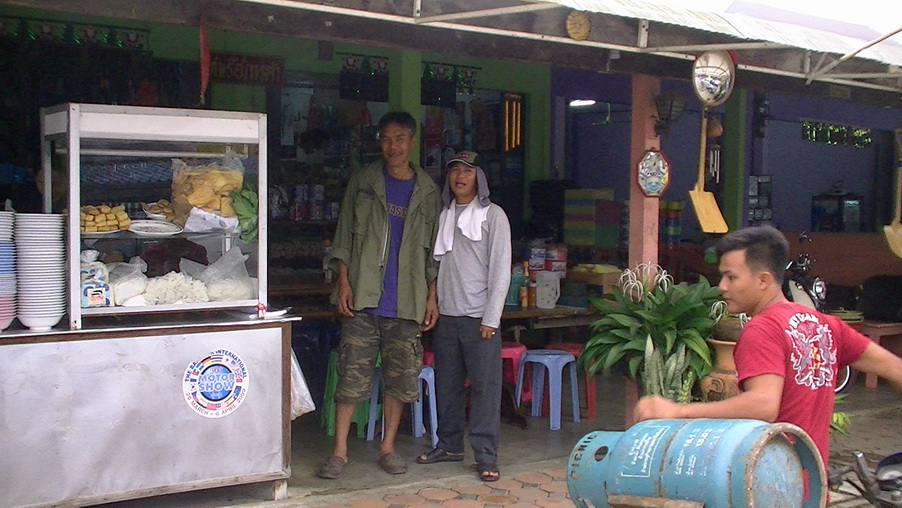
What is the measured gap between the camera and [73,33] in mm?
7941

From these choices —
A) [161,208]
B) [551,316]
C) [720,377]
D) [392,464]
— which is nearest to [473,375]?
[392,464]

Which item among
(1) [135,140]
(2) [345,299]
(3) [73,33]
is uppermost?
(3) [73,33]

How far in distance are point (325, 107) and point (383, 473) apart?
16.5ft

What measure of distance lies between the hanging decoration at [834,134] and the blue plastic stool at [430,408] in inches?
365

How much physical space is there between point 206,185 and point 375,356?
4.74 feet

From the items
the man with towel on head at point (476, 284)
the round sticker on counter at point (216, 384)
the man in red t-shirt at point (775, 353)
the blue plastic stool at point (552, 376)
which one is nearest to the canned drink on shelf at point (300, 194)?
the blue plastic stool at point (552, 376)

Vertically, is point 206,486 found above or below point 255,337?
below

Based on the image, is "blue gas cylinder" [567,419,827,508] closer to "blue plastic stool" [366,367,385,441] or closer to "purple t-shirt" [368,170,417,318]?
"purple t-shirt" [368,170,417,318]

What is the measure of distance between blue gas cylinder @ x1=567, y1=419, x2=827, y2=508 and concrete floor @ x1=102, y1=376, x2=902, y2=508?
250 cm

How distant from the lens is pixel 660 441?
2.73m

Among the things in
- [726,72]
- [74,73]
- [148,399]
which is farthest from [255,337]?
[74,73]

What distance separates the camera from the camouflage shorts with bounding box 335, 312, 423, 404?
5.59 meters

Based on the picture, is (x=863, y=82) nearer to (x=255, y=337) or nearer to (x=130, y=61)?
(x=255, y=337)

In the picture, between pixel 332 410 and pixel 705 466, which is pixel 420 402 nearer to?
pixel 332 410
